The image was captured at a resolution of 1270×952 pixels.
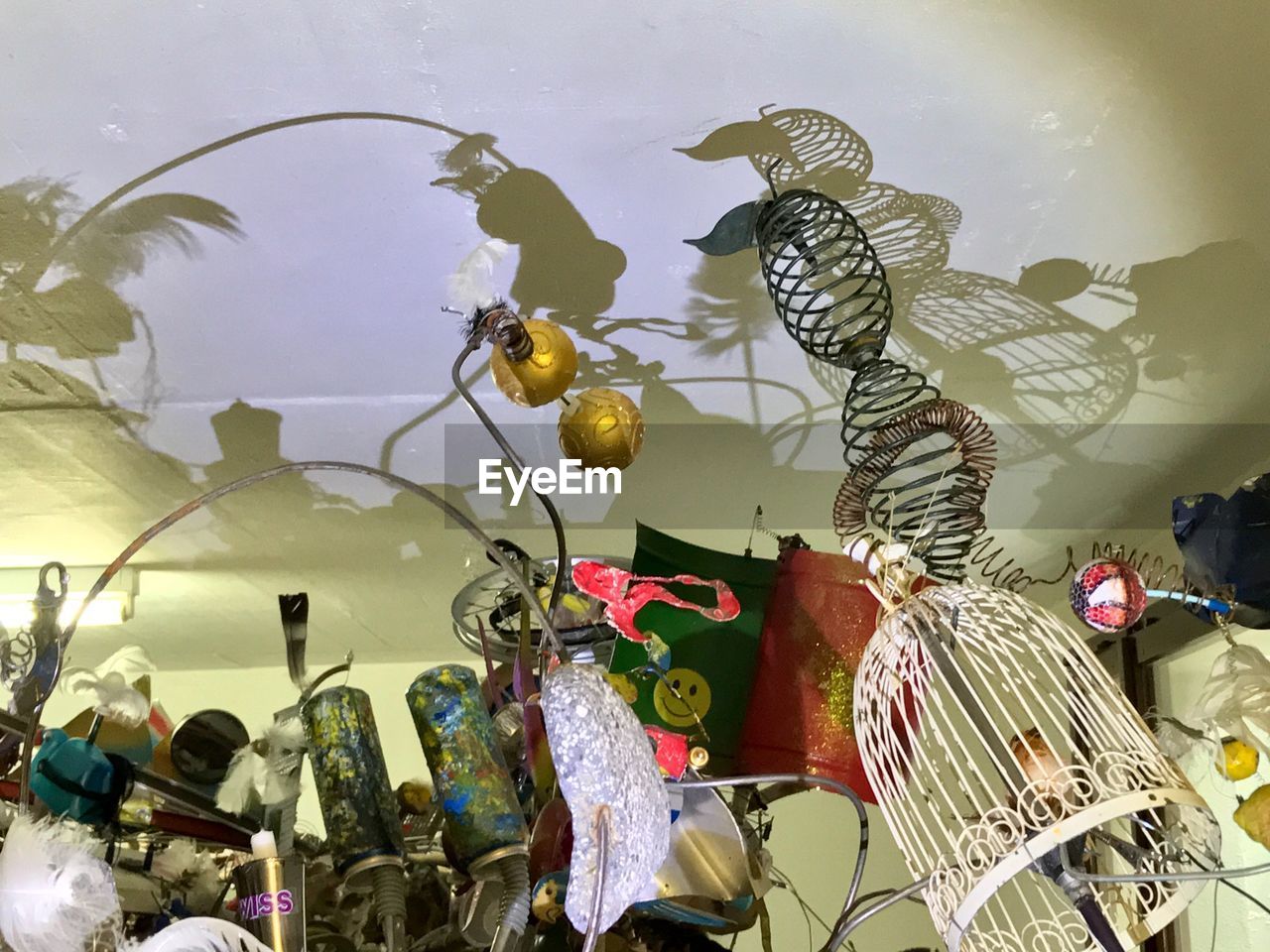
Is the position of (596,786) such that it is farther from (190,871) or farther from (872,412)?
(190,871)

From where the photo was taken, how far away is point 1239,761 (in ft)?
3.12

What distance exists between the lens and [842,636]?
3.18ft

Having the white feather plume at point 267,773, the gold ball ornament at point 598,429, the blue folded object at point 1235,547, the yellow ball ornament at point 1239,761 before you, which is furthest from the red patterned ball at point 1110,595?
the white feather plume at point 267,773

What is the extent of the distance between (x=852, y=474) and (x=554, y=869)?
47cm

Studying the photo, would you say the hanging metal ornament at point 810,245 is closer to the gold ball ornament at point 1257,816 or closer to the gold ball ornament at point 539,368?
the gold ball ornament at point 539,368

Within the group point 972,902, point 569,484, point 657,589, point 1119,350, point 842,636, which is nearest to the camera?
point 972,902

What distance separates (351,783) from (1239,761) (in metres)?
0.89

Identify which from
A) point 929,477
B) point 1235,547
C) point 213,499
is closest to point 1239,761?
point 1235,547

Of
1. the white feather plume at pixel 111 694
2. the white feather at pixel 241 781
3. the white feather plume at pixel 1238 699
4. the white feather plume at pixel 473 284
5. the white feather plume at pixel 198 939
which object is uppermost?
the white feather plume at pixel 473 284

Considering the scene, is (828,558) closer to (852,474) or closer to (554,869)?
(852,474)

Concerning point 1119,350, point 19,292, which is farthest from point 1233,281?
point 19,292
